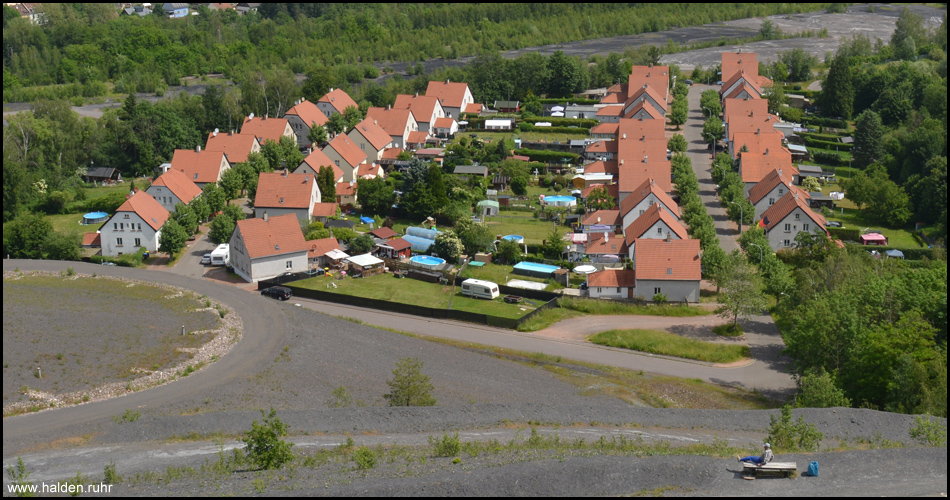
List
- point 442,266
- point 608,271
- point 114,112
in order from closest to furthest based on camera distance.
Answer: point 608,271, point 442,266, point 114,112

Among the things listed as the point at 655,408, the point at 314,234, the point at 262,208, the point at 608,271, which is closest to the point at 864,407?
the point at 655,408

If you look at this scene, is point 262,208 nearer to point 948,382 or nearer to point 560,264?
point 560,264

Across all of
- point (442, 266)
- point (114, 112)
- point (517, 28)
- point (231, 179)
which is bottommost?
point (442, 266)

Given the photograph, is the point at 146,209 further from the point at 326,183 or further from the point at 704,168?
the point at 704,168

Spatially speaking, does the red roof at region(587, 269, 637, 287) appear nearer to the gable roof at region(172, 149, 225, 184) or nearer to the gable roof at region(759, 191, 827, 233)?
the gable roof at region(759, 191, 827, 233)

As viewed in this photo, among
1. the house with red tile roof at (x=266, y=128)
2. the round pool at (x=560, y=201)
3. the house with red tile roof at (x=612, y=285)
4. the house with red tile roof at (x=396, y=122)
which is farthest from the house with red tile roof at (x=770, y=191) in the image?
the house with red tile roof at (x=266, y=128)

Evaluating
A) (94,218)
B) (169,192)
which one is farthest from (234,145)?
(94,218)

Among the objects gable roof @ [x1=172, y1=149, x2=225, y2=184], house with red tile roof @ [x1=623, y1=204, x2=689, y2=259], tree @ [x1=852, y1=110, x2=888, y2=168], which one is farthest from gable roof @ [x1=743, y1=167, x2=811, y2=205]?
gable roof @ [x1=172, y1=149, x2=225, y2=184]

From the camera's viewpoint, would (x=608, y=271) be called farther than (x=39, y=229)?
No
